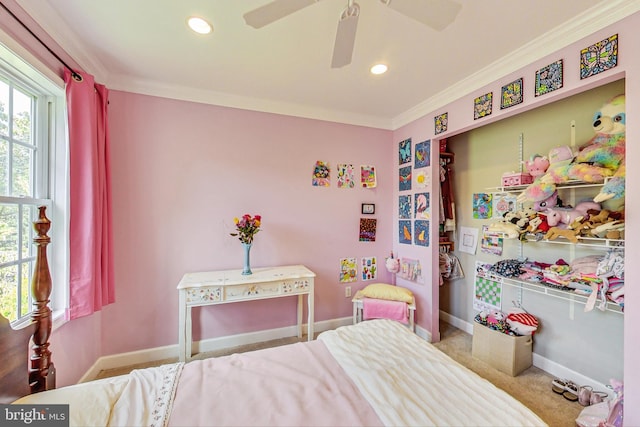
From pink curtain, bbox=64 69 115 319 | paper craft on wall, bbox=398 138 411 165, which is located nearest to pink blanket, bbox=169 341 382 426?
pink curtain, bbox=64 69 115 319

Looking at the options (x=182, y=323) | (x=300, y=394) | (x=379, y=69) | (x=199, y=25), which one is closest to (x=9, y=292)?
(x=182, y=323)

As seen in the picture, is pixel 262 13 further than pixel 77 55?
No

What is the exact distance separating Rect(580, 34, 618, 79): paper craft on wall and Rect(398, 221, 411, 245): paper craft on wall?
5.68 feet

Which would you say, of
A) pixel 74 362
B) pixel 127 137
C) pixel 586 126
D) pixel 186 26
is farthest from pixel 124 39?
pixel 586 126

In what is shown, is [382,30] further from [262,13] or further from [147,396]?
[147,396]

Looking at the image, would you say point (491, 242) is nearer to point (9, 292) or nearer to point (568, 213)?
point (568, 213)

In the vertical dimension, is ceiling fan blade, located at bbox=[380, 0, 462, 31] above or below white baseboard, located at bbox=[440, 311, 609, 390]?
above

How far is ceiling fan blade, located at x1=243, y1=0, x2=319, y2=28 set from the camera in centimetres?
97

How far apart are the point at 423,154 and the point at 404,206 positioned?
Answer: 1.98 feet

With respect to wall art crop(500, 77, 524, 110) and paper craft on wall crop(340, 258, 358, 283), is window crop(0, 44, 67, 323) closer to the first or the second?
paper craft on wall crop(340, 258, 358, 283)

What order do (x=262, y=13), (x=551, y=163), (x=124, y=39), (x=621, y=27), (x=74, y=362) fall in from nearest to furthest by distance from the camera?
(x=262, y=13)
(x=621, y=27)
(x=124, y=39)
(x=74, y=362)
(x=551, y=163)

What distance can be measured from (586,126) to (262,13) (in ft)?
7.64

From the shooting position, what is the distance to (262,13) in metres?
1.00

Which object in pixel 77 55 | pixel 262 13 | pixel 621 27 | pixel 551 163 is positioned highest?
pixel 77 55
